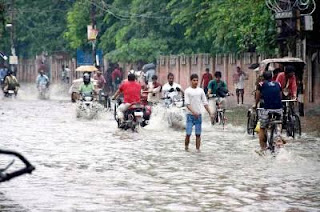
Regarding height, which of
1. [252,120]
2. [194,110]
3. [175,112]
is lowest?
[252,120]

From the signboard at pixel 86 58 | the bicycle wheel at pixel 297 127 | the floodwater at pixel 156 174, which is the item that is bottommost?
the floodwater at pixel 156 174

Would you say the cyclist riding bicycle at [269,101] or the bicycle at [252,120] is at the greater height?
the cyclist riding bicycle at [269,101]

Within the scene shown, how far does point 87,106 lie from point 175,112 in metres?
Result: 5.26

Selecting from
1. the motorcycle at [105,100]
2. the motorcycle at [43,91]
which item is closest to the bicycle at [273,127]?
the motorcycle at [105,100]

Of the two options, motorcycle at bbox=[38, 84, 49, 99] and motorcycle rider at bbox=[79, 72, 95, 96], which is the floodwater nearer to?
motorcycle rider at bbox=[79, 72, 95, 96]

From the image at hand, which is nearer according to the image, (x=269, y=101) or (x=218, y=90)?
(x=269, y=101)

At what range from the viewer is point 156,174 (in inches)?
552

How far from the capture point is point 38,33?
74125 mm

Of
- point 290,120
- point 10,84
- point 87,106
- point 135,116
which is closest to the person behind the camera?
point 290,120

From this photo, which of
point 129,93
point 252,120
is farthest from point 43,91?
point 252,120

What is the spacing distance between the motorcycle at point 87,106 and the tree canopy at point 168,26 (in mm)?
8603

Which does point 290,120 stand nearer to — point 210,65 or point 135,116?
point 135,116

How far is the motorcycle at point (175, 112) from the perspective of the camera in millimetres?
24297

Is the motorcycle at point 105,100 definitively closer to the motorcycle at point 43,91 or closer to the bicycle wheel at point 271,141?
the motorcycle at point 43,91
